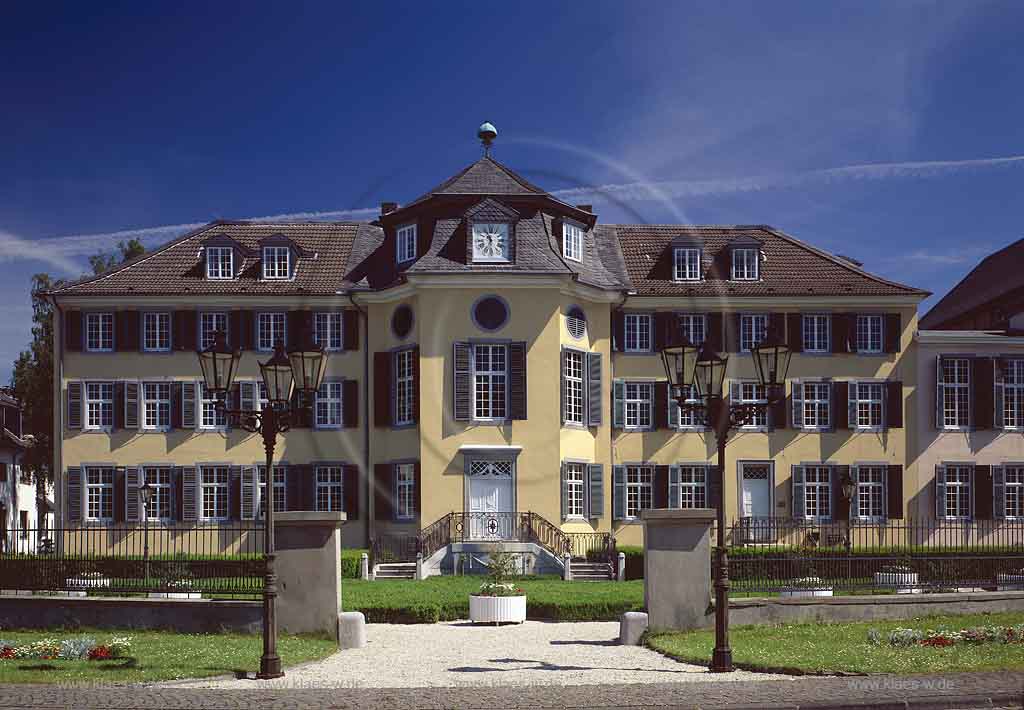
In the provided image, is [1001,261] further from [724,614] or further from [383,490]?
[724,614]

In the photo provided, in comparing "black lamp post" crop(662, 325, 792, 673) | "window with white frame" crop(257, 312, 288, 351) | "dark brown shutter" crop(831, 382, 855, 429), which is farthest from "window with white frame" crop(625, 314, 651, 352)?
"black lamp post" crop(662, 325, 792, 673)

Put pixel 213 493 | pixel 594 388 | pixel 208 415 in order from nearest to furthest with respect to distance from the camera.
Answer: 1. pixel 594 388
2. pixel 213 493
3. pixel 208 415

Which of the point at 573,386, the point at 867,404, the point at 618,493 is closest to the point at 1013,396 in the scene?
the point at 867,404

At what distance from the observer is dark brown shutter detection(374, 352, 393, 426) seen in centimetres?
3741

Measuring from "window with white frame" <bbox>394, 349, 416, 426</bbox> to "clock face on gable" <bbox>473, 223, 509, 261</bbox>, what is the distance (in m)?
3.60

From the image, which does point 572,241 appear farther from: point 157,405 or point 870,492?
point 157,405

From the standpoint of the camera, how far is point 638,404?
39219 millimetres

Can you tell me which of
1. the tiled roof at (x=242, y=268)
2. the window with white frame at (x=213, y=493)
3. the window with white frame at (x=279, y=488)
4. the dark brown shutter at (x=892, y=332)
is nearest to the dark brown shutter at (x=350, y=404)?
the window with white frame at (x=279, y=488)

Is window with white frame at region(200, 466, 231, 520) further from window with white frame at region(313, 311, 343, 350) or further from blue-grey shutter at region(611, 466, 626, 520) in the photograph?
blue-grey shutter at region(611, 466, 626, 520)

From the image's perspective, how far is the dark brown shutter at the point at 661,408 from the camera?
1538 inches

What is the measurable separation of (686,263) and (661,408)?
16.1ft

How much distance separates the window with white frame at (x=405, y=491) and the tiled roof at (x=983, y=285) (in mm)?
23112

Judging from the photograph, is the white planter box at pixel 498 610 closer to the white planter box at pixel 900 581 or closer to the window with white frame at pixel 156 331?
the white planter box at pixel 900 581

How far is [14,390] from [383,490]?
71.9 feet
